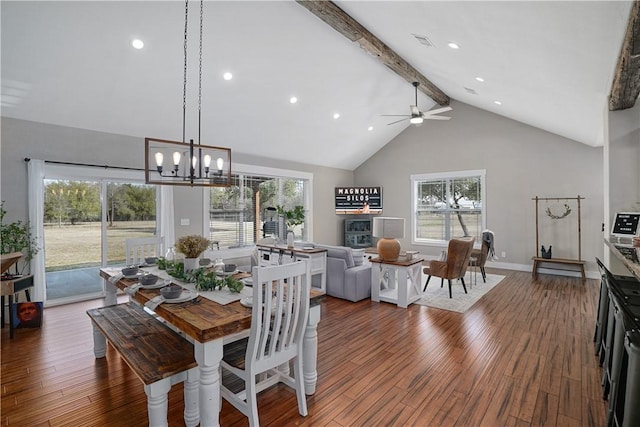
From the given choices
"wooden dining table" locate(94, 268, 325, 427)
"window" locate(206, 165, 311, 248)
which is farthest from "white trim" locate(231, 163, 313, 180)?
"wooden dining table" locate(94, 268, 325, 427)

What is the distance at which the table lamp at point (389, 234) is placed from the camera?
14.9 feet

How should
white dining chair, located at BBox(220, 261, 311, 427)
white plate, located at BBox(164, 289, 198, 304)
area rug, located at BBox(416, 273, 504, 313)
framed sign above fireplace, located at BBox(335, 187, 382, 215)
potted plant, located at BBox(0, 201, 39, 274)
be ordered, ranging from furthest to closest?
framed sign above fireplace, located at BBox(335, 187, 382, 215) → area rug, located at BBox(416, 273, 504, 313) → potted plant, located at BBox(0, 201, 39, 274) → white plate, located at BBox(164, 289, 198, 304) → white dining chair, located at BBox(220, 261, 311, 427)

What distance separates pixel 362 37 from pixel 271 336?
4555mm

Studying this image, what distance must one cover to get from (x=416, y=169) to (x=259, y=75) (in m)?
5.28

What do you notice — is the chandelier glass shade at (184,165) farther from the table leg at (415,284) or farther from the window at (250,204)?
the table leg at (415,284)

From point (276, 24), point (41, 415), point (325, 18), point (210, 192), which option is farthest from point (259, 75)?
point (41, 415)

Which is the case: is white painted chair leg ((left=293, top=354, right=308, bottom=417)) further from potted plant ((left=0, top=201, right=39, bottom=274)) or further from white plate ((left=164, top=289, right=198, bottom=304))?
potted plant ((left=0, top=201, right=39, bottom=274))

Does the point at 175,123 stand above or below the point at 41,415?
above

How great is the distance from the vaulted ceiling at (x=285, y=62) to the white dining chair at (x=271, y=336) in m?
2.83

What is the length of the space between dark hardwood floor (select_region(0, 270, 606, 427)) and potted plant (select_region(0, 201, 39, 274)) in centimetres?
92

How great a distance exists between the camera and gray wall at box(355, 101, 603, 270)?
6.34m

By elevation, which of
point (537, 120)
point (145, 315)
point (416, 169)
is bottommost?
point (145, 315)

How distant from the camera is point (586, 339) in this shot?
10.9 ft

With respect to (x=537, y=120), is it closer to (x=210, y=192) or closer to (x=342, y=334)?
(x=342, y=334)
